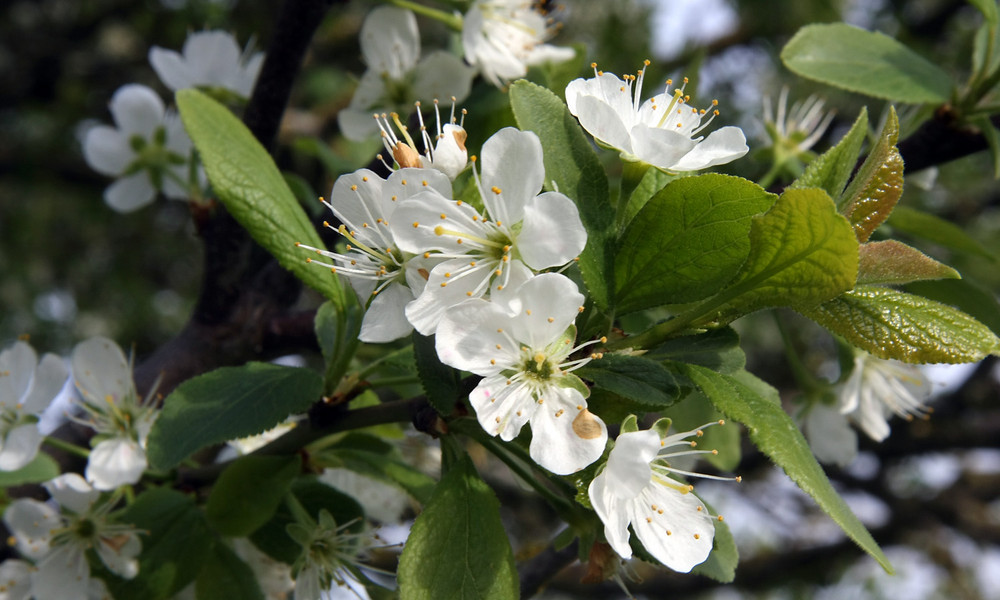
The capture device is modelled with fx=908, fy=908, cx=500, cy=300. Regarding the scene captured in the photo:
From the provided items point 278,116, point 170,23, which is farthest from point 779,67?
point 170,23

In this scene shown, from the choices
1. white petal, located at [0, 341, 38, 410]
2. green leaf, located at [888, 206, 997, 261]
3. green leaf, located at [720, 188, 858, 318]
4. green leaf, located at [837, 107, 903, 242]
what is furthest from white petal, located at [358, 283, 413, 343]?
green leaf, located at [888, 206, 997, 261]

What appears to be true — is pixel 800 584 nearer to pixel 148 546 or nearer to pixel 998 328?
pixel 998 328

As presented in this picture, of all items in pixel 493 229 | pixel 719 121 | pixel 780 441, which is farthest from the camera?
pixel 719 121

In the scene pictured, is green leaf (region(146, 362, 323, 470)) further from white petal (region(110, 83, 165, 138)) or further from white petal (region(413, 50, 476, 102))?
white petal (region(110, 83, 165, 138))

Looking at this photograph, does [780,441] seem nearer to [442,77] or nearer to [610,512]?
[610,512]

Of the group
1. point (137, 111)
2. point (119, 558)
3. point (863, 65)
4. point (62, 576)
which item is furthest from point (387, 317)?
point (137, 111)

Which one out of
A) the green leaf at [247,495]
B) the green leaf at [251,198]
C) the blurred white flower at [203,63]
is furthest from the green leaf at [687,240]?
the blurred white flower at [203,63]

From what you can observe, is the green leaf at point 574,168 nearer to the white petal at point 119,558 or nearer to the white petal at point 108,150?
the white petal at point 119,558
